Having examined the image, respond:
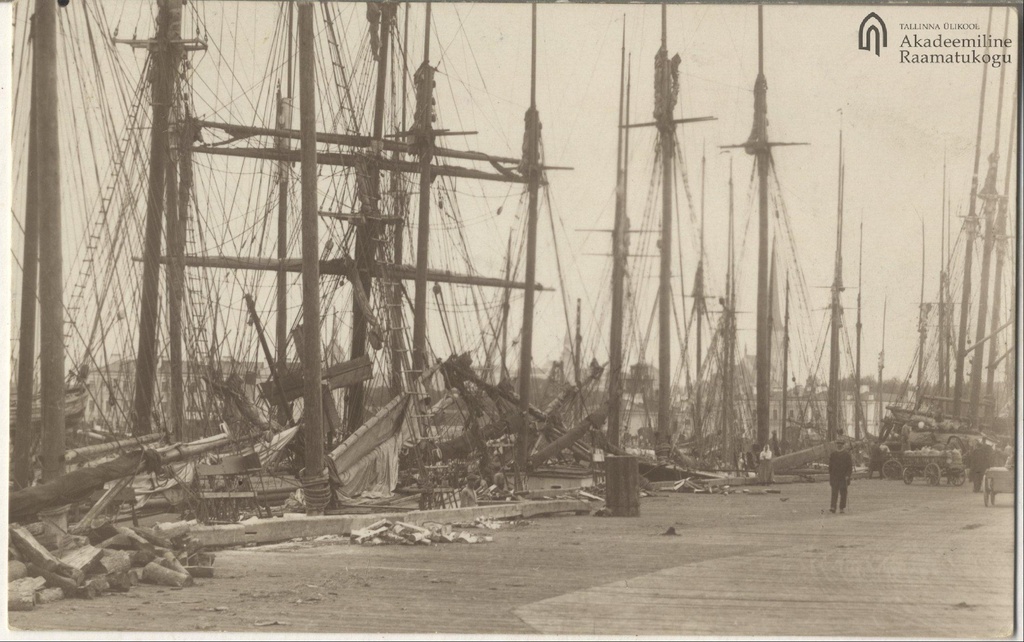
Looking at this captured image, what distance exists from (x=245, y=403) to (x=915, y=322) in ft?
38.1

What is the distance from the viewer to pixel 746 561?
13703 mm

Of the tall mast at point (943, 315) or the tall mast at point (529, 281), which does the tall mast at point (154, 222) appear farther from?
the tall mast at point (943, 315)

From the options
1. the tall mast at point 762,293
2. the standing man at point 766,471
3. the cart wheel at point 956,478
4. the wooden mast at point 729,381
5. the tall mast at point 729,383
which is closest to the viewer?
the tall mast at point 762,293

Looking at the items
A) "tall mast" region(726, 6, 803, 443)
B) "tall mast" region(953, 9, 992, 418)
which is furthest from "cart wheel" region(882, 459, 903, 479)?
"tall mast" region(953, 9, 992, 418)

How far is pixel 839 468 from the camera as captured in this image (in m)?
19.5

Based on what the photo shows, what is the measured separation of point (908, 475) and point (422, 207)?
13.0 meters

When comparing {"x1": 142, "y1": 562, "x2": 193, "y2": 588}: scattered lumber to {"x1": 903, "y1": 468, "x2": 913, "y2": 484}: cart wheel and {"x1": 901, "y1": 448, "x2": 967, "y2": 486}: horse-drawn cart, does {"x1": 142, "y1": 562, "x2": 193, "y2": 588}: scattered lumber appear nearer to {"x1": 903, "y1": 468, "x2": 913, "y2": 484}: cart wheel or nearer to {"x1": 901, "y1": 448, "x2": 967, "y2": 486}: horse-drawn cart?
{"x1": 901, "y1": 448, "x2": 967, "y2": 486}: horse-drawn cart

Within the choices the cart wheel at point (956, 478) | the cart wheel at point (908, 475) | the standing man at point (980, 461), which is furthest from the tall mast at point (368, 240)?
the cart wheel at point (908, 475)

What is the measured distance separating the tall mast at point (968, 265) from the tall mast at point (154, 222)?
11.1 meters

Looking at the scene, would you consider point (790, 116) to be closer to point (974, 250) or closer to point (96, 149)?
point (974, 250)

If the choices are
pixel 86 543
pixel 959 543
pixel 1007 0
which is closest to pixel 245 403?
pixel 86 543

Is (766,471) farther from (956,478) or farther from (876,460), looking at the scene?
(956,478)

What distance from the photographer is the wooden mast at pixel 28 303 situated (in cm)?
1286

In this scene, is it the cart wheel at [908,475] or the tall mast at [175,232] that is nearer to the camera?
the tall mast at [175,232]
